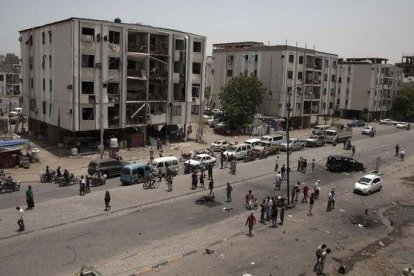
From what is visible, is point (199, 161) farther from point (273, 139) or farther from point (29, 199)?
point (29, 199)

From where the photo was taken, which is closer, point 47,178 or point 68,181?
point 68,181

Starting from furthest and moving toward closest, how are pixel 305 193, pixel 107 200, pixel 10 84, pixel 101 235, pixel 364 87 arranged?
pixel 10 84
pixel 364 87
pixel 305 193
pixel 107 200
pixel 101 235

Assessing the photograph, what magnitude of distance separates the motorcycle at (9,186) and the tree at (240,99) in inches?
1423

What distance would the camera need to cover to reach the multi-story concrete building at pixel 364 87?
95250 mm

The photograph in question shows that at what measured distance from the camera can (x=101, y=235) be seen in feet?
73.0

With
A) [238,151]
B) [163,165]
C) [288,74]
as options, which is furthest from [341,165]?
[288,74]

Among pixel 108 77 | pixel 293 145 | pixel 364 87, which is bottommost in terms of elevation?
pixel 293 145

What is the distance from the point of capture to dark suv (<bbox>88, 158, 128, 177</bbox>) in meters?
34.6

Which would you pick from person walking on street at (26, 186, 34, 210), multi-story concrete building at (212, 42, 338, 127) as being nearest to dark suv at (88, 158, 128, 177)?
person walking on street at (26, 186, 34, 210)

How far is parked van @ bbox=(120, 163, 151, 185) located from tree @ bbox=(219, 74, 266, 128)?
29.4m

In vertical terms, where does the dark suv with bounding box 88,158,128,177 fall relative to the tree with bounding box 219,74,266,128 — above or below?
below

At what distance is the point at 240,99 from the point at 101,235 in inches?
1703

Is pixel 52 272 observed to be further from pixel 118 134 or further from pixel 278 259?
pixel 118 134

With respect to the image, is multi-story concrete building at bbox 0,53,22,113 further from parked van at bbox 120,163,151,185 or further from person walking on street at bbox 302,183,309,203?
person walking on street at bbox 302,183,309,203
